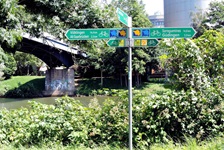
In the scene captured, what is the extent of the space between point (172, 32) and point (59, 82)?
30.9 metres

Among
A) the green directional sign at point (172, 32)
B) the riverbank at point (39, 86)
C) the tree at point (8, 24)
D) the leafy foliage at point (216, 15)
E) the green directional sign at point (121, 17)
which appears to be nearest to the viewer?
the green directional sign at point (121, 17)

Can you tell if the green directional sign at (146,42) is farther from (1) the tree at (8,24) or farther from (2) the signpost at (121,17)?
(1) the tree at (8,24)

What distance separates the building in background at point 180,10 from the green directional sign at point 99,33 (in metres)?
50.2

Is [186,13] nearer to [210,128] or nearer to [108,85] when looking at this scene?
[108,85]

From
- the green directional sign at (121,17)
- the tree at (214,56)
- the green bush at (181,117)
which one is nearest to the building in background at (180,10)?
the tree at (214,56)

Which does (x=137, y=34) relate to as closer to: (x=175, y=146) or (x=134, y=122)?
(x=134, y=122)

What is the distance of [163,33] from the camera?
151 inches

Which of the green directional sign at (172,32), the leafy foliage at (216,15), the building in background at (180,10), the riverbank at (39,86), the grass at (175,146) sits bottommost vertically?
the riverbank at (39,86)

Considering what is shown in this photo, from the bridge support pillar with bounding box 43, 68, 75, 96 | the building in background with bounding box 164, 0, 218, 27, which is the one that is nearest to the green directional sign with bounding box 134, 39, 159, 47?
the bridge support pillar with bounding box 43, 68, 75, 96

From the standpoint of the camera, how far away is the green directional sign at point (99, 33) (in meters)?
3.86

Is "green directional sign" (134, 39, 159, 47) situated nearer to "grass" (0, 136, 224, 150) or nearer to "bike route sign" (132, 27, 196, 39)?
"bike route sign" (132, 27, 196, 39)

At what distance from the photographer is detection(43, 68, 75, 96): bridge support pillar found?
33188mm

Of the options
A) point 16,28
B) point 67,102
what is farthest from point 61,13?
point 67,102

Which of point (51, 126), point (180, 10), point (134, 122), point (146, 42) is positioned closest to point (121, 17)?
point (146, 42)
